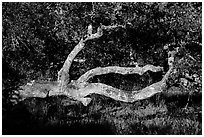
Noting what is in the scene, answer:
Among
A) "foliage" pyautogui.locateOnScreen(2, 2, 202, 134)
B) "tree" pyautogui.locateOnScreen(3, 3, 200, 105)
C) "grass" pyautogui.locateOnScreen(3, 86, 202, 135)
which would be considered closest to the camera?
"grass" pyautogui.locateOnScreen(3, 86, 202, 135)

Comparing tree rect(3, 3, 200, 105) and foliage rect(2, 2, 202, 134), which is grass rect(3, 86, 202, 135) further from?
tree rect(3, 3, 200, 105)

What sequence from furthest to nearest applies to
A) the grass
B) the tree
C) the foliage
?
the tree → the foliage → the grass

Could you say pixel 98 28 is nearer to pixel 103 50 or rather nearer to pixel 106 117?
pixel 103 50

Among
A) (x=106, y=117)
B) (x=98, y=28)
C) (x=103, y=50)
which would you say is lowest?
(x=106, y=117)

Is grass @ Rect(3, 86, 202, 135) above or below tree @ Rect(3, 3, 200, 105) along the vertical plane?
below

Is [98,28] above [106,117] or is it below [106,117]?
above

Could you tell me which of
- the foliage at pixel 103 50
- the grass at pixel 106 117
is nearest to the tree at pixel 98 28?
the foliage at pixel 103 50

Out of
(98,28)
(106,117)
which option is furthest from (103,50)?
(106,117)

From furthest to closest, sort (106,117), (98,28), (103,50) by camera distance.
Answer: (103,50)
(106,117)
(98,28)

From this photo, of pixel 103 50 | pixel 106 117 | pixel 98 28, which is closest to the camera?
pixel 98 28

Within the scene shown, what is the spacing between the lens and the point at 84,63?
35.4ft

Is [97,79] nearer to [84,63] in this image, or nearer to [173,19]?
[84,63]

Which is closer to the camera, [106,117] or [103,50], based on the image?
[106,117]

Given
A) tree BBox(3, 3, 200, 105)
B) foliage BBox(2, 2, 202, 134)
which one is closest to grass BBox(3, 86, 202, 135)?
foliage BBox(2, 2, 202, 134)
